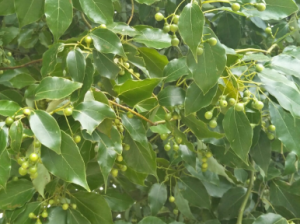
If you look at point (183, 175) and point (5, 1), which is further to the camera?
point (183, 175)

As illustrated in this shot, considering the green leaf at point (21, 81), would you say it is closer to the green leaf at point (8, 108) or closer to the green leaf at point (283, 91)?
the green leaf at point (8, 108)

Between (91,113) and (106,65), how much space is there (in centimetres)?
16

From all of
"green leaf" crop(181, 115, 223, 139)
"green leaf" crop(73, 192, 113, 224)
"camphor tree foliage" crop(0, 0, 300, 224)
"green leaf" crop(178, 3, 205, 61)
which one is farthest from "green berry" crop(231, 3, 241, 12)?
"green leaf" crop(73, 192, 113, 224)

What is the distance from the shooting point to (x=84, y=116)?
68 cm

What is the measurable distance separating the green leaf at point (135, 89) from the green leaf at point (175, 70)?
0.05 meters

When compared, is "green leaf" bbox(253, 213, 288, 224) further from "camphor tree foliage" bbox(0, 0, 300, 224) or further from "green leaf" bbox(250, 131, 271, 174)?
"green leaf" bbox(250, 131, 271, 174)

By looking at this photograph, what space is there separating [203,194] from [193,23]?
0.69 m

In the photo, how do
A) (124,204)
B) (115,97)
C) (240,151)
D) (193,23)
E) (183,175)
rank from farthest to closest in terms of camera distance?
1. (183,175)
2. (124,204)
3. (115,97)
4. (240,151)
5. (193,23)

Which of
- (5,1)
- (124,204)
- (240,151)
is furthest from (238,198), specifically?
(5,1)

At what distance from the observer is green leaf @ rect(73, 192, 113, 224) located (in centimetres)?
88

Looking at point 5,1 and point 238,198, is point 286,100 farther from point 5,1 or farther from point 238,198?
point 5,1

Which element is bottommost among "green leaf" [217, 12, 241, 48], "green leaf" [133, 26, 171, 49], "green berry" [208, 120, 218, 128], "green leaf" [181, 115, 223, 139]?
"green leaf" [217, 12, 241, 48]

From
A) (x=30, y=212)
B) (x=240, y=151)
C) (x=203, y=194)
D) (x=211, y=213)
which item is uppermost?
(x=240, y=151)

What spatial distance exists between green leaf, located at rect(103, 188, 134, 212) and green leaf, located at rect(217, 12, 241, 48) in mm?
716
